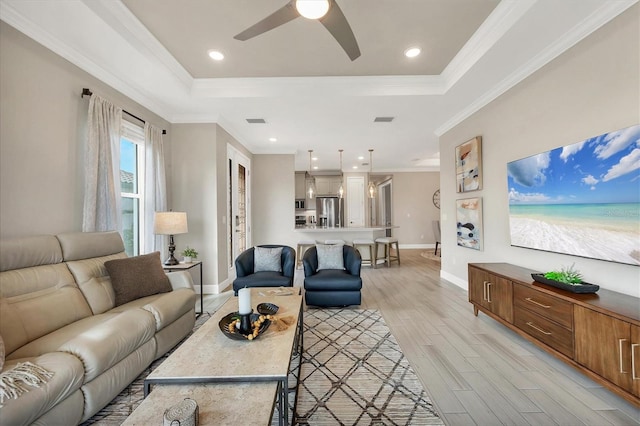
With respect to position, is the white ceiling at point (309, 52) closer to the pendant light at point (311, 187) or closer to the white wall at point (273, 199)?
the white wall at point (273, 199)

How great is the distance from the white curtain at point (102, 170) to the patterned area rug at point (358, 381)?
2.50 m

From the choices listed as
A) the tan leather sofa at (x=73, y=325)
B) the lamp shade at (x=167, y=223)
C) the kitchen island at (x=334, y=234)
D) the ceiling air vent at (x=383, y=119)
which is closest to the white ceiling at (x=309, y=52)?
the ceiling air vent at (x=383, y=119)

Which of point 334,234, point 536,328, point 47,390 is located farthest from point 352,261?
point 47,390

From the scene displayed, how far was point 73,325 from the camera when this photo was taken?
6.36ft

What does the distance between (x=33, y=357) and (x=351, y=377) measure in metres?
2.07

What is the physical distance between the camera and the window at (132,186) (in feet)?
11.4

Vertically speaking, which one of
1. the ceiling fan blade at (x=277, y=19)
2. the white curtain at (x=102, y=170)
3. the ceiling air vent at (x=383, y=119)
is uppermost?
the ceiling air vent at (x=383, y=119)

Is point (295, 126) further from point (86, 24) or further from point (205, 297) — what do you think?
point (205, 297)

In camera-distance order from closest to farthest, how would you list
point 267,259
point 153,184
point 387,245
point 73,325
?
point 73,325
point 153,184
point 267,259
point 387,245

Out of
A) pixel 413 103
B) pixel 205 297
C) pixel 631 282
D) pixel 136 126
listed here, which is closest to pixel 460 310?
pixel 631 282

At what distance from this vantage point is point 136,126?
3520 mm

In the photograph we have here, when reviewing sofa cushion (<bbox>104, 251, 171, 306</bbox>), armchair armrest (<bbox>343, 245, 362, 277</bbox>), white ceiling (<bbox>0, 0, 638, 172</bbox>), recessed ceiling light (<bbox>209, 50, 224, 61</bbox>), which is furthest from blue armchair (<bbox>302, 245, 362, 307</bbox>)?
recessed ceiling light (<bbox>209, 50, 224, 61</bbox>)

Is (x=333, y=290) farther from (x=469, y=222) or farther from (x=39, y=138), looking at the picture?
(x=39, y=138)

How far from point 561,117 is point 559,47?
2.14 ft
